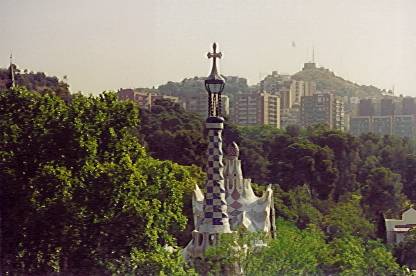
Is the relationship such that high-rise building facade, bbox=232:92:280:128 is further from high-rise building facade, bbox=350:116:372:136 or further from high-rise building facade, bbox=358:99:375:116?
high-rise building facade, bbox=358:99:375:116

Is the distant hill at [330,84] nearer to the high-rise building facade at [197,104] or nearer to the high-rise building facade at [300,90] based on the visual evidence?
the high-rise building facade at [300,90]

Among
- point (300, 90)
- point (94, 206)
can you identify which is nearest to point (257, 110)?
point (300, 90)

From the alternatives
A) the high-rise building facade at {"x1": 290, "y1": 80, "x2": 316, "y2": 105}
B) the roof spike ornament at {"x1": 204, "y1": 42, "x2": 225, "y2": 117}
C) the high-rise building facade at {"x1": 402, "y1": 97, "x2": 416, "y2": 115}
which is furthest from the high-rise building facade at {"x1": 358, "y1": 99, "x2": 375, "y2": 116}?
the roof spike ornament at {"x1": 204, "y1": 42, "x2": 225, "y2": 117}

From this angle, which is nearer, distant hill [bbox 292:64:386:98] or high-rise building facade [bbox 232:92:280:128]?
distant hill [bbox 292:64:386:98]

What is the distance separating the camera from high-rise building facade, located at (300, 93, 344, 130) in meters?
12.7

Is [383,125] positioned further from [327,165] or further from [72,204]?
[72,204]

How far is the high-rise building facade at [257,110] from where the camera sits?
12492 mm

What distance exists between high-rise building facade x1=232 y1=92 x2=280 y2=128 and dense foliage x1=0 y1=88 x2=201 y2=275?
7.62 meters

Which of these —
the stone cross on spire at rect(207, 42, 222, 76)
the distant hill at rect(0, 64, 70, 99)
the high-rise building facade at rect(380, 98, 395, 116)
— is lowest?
the stone cross on spire at rect(207, 42, 222, 76)

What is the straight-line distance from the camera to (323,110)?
1300 centimetres

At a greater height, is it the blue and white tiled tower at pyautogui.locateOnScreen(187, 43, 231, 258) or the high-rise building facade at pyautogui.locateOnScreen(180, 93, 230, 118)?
the high-rise building facade at pyautogui.locateOnScreen(180, 93, 230, 118)

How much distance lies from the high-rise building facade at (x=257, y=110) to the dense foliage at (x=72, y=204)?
7.62 m

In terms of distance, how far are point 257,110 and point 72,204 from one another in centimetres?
894

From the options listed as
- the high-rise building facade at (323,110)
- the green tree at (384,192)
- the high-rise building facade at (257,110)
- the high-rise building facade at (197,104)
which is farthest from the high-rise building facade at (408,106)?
the high-rise building facade at (197,104)
